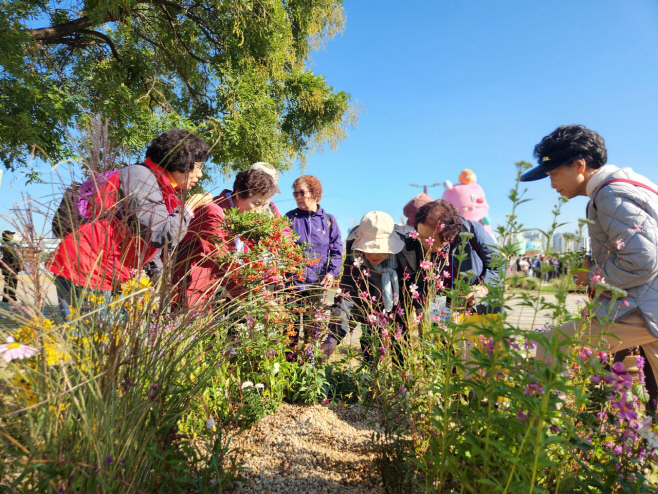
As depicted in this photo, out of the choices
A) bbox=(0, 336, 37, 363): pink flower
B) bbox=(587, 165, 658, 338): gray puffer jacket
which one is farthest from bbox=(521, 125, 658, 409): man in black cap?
→ bbox=(0, 336, 37, 363): pink flower

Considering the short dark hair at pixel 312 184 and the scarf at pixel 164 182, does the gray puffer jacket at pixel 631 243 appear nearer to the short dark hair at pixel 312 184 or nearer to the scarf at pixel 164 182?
the scarf at pixel 164 182

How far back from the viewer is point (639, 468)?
165 cm

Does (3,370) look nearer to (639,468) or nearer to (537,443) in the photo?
(537,443)

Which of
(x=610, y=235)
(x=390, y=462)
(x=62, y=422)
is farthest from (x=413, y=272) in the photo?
(x=62, y=422)

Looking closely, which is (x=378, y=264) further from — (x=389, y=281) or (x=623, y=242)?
(x=623, y=242)

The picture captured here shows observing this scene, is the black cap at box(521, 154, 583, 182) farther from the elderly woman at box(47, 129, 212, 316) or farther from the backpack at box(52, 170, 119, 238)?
the backpack at box(52, 170, 119, 238)

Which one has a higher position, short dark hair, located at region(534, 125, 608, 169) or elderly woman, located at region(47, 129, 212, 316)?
short dark hair, located at region(534, 125, 608, 169)

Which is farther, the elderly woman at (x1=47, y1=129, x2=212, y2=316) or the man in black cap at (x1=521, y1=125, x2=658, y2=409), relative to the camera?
the man in black cap at (x1=521, y1=125, x2=658, y2=409)

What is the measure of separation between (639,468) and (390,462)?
980 mm

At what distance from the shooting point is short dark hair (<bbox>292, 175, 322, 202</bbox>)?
4156 mm

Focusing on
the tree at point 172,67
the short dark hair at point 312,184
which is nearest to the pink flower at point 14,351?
the short dark hair at point 312,184

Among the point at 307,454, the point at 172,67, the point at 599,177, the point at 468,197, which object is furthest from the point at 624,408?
the point at 468,197

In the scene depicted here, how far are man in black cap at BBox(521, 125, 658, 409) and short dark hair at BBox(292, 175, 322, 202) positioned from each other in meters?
2.29

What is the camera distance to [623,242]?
2.15 meters
